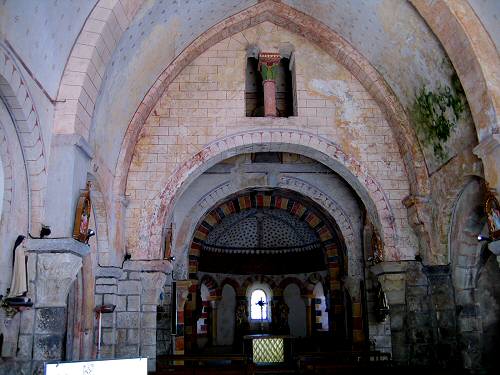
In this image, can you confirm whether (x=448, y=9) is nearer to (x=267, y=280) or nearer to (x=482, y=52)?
(x=482, y=52)

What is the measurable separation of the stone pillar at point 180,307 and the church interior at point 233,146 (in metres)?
0.80

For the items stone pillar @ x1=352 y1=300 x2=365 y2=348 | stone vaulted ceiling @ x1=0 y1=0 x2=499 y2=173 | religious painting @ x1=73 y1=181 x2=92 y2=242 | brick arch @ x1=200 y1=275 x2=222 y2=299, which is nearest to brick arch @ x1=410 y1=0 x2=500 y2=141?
stone vaulted ceiling @ x1=0 y1=0 x2=499 y2=173

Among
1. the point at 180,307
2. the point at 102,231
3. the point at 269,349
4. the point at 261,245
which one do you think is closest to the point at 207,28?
the point at 102,231

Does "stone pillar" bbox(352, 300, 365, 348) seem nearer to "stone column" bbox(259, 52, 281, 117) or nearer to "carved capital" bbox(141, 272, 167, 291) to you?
"carved capital" bbox(141, 272, 167, 291)

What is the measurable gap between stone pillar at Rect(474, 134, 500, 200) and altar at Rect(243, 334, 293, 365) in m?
8.23

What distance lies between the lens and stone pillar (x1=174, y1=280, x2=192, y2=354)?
12.2 m

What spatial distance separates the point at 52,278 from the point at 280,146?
468 centimetres

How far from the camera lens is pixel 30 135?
5969mm

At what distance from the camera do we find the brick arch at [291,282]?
58.6 ft

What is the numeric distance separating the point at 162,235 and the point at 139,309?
4.13 ft

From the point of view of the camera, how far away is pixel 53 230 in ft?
20.1

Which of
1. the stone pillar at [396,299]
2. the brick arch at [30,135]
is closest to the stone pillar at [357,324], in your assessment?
the stone pillar at [396,299]

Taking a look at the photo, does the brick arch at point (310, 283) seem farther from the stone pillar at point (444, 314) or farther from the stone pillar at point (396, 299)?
the stone pillar at point (444, 314)

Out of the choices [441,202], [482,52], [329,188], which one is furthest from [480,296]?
[329,188]
